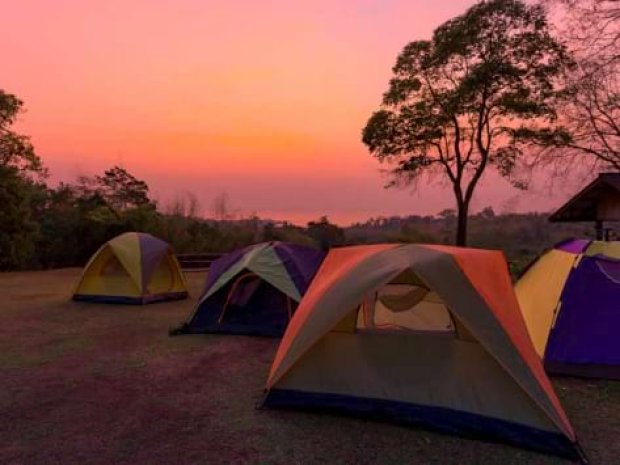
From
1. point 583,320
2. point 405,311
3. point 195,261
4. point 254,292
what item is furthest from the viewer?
point 195,261

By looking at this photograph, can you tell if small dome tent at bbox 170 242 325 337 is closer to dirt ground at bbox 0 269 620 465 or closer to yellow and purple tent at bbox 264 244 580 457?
dirt ground at bbox 0 269 620 465

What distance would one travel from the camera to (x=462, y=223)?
19.6 metres

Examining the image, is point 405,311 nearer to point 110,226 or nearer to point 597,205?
point 597,205

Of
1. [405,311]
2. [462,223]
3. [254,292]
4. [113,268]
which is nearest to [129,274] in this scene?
[113,268]

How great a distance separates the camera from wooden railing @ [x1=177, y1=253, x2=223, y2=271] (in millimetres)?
19125

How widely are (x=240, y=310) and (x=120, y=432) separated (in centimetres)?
381

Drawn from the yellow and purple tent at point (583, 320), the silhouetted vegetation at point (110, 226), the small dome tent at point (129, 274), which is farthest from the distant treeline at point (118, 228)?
the yellow and purple tent at point (583, 320)

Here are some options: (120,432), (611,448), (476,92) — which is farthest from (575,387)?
(476,92)

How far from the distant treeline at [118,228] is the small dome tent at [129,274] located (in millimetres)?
9240

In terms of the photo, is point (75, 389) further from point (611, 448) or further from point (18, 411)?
point (611, 448)

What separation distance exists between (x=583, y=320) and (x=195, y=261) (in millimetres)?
15722

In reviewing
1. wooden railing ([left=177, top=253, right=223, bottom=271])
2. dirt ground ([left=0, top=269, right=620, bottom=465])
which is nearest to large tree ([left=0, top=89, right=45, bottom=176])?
wooden railing ([left=177, top=253, right=223, bottom=271])

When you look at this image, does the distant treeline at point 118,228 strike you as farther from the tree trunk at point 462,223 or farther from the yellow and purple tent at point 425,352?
the yellow and purple tent at point 425,352

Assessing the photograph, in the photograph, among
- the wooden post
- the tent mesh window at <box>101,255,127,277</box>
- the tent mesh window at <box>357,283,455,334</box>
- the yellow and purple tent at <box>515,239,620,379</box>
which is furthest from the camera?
the wooden post
